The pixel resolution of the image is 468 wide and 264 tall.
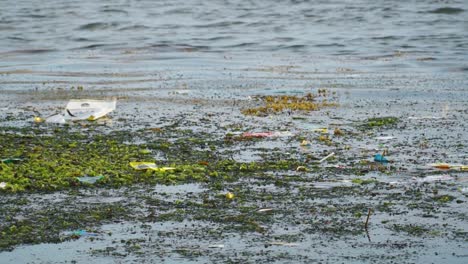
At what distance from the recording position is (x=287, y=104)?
41.0ft

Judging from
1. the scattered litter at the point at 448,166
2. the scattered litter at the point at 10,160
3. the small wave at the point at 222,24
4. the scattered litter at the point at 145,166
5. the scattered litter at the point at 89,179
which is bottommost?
the small wave at the point at 222,24

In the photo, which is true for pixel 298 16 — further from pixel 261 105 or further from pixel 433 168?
pixel 433 168

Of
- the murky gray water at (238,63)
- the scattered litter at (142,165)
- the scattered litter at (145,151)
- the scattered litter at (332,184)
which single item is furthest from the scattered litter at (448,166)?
the scattered litter at (145,151)

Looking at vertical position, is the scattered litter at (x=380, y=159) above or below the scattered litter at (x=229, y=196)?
below

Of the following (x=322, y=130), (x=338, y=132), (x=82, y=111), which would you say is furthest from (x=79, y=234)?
(x=82, y=111)

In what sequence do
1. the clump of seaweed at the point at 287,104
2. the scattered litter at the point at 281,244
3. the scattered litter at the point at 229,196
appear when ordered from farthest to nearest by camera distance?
the clump of seaweed at the point at 287,104
the scattered litter at the point at 229,196
the scattered litter at the point at 281,244

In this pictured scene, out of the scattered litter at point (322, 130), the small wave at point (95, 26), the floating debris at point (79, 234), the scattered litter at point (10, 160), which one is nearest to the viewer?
the floating debris at point (79, 234)

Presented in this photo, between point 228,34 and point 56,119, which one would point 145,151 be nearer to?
point 56,119

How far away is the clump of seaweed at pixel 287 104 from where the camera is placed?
12016 mm

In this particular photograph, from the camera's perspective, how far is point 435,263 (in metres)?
5.96

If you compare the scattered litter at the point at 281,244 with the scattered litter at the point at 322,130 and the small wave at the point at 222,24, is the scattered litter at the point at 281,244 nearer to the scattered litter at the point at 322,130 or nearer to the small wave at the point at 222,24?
the scattered litter at the point at 322,130

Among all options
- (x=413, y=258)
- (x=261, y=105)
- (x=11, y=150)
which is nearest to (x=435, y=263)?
(x=413, y=258)

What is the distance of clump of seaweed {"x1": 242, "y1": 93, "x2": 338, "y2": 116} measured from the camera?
1202 cm

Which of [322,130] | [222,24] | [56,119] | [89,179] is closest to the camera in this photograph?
[89,179]
